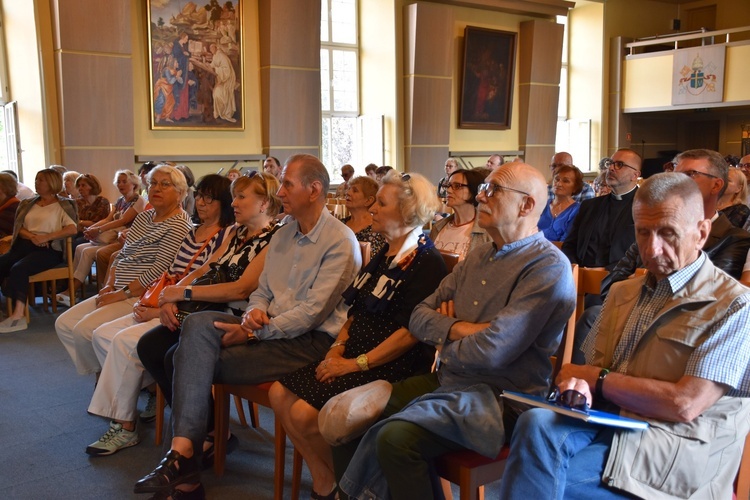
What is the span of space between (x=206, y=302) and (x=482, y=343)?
1.59 m

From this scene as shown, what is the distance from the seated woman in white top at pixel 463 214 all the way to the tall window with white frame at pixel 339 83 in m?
8.56

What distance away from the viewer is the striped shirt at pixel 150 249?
4.06 metres

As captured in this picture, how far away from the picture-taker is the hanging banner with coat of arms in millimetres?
14125

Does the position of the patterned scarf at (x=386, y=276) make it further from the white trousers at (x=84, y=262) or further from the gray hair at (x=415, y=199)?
the white trousers at (x=84, y=262)

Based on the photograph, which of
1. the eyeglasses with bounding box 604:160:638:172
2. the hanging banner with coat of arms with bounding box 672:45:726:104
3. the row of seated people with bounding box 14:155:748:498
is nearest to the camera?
the row of seated people with bounding box 14:155:748:498

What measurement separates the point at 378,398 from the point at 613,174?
251 centimetres

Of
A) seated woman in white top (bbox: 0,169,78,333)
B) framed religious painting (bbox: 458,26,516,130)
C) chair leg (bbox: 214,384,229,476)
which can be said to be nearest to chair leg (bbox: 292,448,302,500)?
chair leg (bbox: 214,384,229,476)

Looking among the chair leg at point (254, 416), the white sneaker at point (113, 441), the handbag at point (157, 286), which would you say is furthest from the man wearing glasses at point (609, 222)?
the white sneaker at point (113, 441)

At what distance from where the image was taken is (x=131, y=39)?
9.67 metres

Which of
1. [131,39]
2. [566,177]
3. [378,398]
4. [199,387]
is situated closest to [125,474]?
[199,387]

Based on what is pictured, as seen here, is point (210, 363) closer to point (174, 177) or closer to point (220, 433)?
point (220, 433)

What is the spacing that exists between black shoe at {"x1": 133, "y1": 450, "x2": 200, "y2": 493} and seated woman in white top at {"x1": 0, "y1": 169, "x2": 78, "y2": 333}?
3.90 metres

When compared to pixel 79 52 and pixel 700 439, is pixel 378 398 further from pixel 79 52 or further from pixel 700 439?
pixel 79 52

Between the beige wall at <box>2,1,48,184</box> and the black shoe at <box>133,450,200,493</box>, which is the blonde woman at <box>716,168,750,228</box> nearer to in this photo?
the black shoe at <box>133,450,200,493</box>
